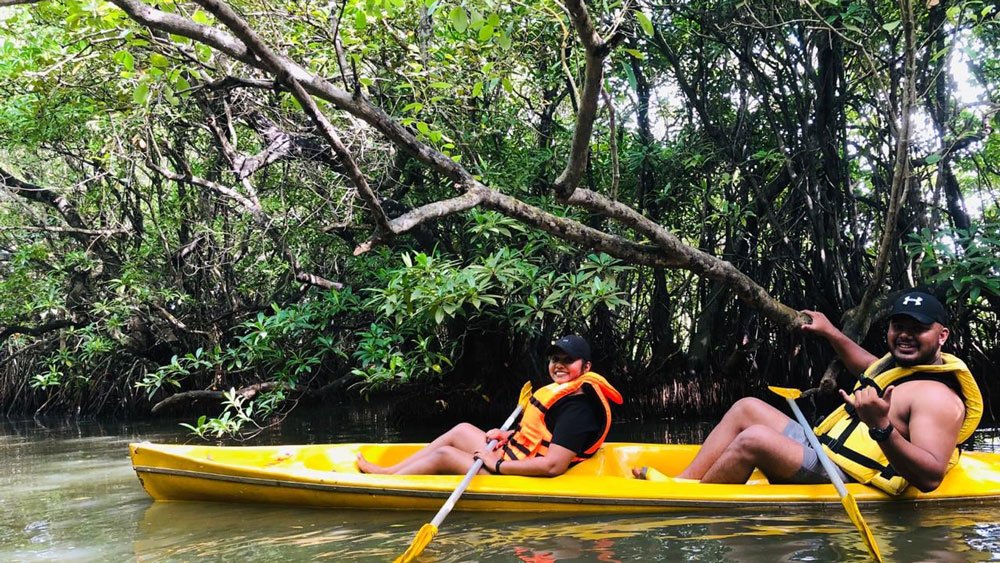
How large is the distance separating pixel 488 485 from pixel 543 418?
41 centimetres

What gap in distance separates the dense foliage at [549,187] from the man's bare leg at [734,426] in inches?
47.8

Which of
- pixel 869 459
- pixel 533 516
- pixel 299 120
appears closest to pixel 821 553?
pixel 869 459

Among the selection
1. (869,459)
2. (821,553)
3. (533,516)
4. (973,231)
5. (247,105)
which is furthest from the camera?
(247,105)

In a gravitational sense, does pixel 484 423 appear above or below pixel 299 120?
below

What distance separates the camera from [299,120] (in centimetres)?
665

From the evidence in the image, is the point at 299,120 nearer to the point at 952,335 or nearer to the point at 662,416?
the point at 662,416

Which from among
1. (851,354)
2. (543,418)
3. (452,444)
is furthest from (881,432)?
(452,444)

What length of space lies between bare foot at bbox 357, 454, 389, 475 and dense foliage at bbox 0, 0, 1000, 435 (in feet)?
2.84

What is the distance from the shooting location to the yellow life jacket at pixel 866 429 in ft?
9.92

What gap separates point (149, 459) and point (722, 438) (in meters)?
2.82

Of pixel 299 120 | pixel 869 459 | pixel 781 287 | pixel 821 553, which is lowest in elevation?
pixel 821 553

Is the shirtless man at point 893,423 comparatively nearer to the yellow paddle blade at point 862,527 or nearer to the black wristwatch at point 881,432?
the black wristwatch at point 881,432

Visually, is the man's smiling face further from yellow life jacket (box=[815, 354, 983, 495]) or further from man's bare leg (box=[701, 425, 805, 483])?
man's bare leg (box=[701, 425, 805, 483])

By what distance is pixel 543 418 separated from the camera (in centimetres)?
374
